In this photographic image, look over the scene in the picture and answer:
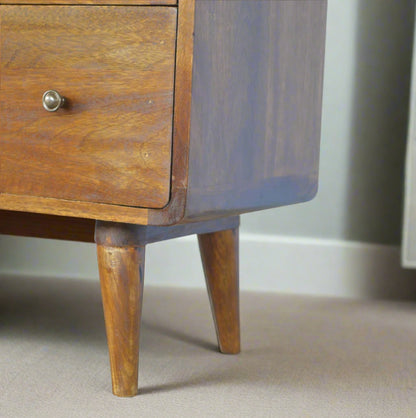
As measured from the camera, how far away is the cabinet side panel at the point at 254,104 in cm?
75

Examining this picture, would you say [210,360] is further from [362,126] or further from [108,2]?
[362,126]

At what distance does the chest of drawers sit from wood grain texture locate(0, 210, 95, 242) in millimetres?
116

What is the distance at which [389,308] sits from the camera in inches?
55.6

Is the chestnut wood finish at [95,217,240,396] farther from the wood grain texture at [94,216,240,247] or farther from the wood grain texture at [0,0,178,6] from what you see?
the wood grain texture at [0,0,178,6]

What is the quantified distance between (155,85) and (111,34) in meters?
0.08

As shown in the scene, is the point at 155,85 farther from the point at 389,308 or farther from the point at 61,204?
the point at 389,308

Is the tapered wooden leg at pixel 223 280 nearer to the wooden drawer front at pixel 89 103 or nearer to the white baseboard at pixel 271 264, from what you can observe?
the wooden drawer front at pixel 89 103

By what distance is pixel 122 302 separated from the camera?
0.82 metres

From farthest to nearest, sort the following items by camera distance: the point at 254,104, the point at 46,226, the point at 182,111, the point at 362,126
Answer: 1. the point at 362,126
2. the point at 46,226
3. the point at 254,104
4. the point at 182,111

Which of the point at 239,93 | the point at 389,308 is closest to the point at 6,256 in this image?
the point at 389,308

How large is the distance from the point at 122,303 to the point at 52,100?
24 cm

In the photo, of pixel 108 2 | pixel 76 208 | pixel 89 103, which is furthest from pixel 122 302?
pixel 108 2

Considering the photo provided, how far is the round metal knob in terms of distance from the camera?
0.79 meters

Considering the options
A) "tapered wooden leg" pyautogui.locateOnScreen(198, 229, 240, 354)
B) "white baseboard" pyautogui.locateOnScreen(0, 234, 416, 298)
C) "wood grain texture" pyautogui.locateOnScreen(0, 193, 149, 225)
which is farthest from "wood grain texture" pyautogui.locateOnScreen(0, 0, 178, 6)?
"white baseboard" pyautogui.locateOnScreen(0, 234, 416, 298)
